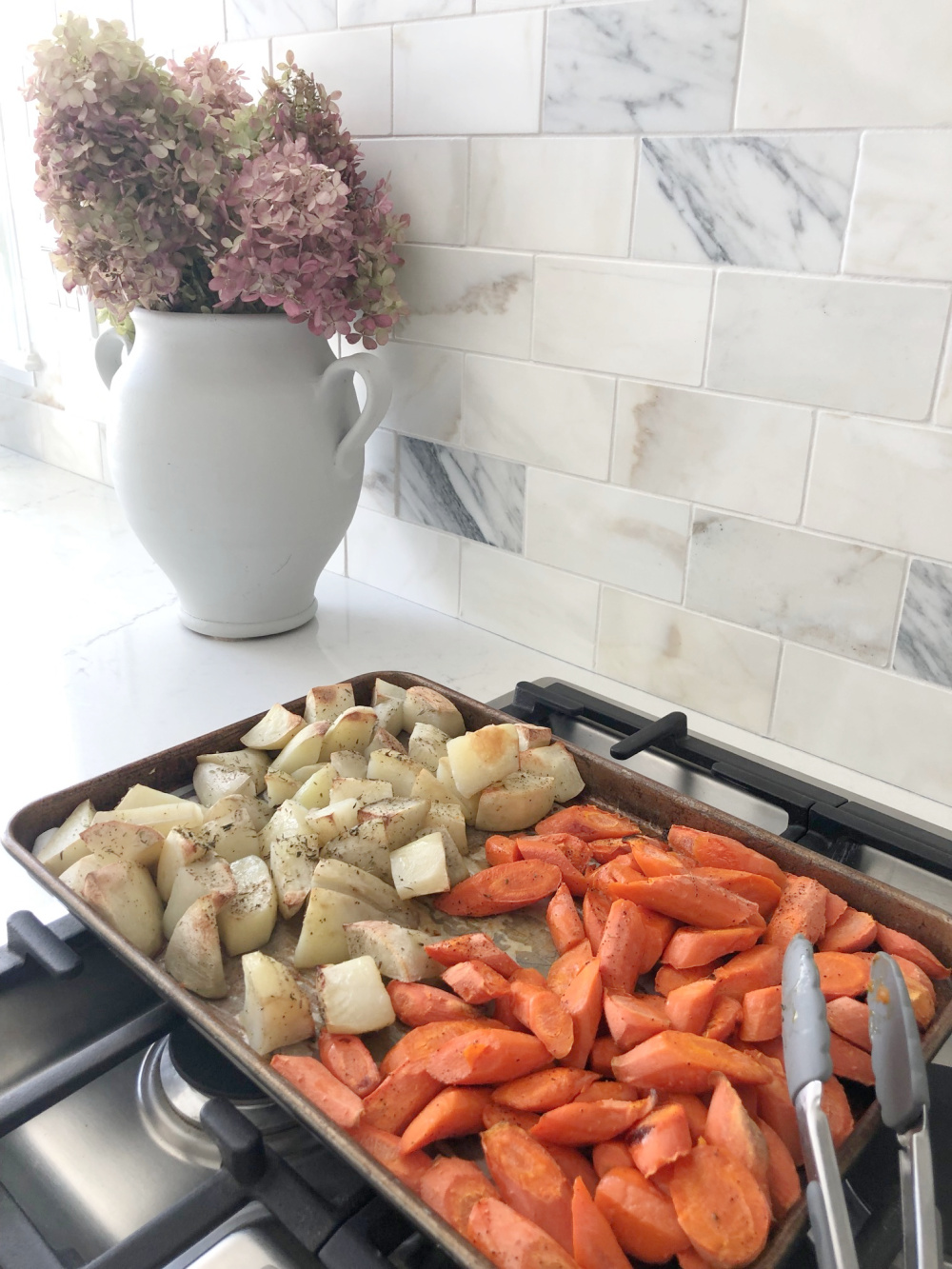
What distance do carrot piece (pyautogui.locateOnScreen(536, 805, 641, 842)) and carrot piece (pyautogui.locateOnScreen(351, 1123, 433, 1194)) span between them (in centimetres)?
27

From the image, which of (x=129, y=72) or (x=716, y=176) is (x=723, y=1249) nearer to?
(x=716, y=176)

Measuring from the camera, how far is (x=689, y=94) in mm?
780

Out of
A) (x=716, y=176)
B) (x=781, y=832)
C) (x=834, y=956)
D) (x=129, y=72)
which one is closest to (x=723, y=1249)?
(x=834, y=956)

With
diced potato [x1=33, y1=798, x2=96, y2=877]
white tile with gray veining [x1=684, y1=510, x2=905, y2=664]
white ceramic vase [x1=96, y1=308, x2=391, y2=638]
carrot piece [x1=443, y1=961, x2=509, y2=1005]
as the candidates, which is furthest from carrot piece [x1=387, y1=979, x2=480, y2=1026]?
white ceramic vase [x1=96, y1=308, x2=391, y2=638]

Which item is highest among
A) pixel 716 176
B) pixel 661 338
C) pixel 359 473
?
pixel 716 176

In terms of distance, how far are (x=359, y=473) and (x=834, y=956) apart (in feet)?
2.17

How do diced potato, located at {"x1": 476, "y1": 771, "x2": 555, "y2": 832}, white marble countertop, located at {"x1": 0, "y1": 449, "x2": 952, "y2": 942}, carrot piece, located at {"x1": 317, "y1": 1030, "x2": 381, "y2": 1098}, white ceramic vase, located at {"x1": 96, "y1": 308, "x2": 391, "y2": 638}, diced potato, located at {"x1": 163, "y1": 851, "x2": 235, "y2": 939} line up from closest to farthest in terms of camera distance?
carrot piece, located at {"x1": 317, "y1": 1030, "x2": 381, "y2": 1098}, diced potato, located at {"x1": 163, "y1": 851, "x2": 235, "y2": 939}, diced potato, located at {"x1": 476, "y1": 771, "x2": 555, "y2": 832}, white marble countertop, located at {"x1": 0, "y1": 449, "x2": 952, "y2": 942}, white ceramic vase, located at {"x1": 96, "y1": 308, "x2": 391, "y2": 638}

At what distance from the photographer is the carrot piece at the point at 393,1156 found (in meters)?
0.45

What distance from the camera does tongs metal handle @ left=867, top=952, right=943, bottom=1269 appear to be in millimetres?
396

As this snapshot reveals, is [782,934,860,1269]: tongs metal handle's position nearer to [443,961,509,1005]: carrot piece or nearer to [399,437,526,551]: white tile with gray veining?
[443,961,509,1005]: carrot piece

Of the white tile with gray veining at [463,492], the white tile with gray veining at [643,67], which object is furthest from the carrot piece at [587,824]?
the white tile with gray veining at [643,67]

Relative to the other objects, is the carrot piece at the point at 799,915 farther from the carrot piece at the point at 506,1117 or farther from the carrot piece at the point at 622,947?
the carrot piece at the point at 506,1117

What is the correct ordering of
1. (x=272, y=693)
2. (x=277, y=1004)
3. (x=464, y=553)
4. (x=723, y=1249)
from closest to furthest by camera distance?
(x=723, y=1249), (x=277, y=1004), (x=272, y=693), (x=464, y=553)

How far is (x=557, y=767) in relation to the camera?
2.45 feet
